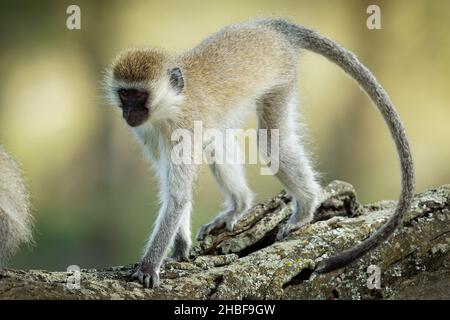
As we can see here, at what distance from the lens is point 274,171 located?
5797 mm

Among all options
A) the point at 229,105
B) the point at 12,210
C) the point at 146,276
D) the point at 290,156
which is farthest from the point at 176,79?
the point at 146,276

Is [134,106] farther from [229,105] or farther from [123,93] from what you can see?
[229,105]

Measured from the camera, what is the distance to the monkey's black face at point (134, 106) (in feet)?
16.7

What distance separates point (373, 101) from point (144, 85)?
1727 mm

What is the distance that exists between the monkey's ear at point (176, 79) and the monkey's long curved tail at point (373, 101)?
1226 mm

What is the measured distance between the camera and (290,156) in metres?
5.83

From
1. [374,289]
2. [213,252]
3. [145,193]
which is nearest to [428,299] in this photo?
[374,289]

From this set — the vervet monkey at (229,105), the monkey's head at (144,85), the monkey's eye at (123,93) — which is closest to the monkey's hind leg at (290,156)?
the vervet monkey at (229,105)

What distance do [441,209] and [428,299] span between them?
0.98 m

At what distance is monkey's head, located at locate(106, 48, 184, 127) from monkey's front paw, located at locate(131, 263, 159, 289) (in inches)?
45.1

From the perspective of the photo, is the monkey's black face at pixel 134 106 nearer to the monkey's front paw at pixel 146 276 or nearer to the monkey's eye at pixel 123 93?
the monkey's eye at pixel 123 93

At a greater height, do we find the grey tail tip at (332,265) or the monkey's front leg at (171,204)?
the monkey's front leg at (171,204)

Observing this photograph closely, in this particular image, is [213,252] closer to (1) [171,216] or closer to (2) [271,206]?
(1) [171,216]

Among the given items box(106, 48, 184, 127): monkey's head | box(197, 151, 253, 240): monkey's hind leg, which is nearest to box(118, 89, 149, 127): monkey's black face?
box(106, 48, 184, 127): monkey's head
